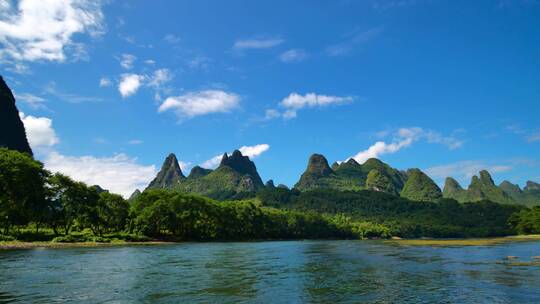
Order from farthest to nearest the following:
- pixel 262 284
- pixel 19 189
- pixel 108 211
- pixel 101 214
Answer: pixel 108 211 → pixel 101 214 → pixel 19 189 → pixel 262 284

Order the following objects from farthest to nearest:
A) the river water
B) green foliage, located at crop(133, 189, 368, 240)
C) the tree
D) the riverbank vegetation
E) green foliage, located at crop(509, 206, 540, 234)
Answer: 1. green foliage, located at crop(509, 206, 540, 234)
2. green foliage, located at crop(133, 189, 368, 240)
3. the riverbank vegetation
4. the tree
5. the river water

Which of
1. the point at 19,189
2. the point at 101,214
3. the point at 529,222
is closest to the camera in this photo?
the point at 19,189

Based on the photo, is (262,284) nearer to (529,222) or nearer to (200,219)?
(200,219)

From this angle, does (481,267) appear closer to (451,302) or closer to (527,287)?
(527,287)

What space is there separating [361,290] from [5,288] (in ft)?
77.2

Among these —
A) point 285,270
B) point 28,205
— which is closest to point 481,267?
point 285,270

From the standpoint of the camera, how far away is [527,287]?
91.6ft

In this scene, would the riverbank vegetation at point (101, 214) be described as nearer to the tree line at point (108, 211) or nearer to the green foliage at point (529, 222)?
the tree line at point (108, 211)

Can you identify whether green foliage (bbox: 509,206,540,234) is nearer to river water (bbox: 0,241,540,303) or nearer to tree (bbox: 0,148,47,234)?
river water (bbox: 0,241,540,303)

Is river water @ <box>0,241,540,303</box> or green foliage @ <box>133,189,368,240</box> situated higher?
green foliage @ <box>133,189,368,240</box>

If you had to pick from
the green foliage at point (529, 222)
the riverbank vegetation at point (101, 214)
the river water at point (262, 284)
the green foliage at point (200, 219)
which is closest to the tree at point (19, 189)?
the riverbank vegetation at point (101, 214)

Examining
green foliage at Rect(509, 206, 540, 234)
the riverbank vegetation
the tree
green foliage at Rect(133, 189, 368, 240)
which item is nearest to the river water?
the tree

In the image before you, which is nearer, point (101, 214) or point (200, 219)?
point (101, 214)

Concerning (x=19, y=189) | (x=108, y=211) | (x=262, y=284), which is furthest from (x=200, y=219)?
(x=262, y=284)
